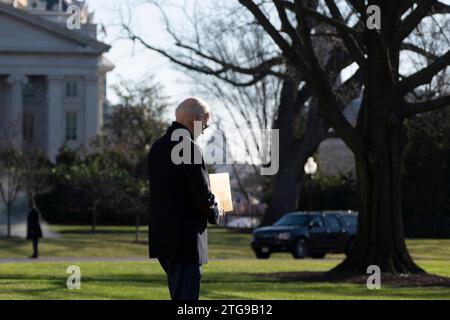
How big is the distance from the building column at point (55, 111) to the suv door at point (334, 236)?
2201 inches

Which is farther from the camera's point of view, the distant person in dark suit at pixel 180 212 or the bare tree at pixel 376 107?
the bare tree at pixel 376 107

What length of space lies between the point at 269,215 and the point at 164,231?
4954 centimetres

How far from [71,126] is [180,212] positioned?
91.3 meters

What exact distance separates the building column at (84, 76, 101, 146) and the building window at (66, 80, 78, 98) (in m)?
1.12

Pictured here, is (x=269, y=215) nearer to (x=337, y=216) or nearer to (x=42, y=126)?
(x=337, y=216)

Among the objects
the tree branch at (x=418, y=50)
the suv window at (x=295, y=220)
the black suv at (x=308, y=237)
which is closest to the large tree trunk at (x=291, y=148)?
the suv window at (x=295, y=220)

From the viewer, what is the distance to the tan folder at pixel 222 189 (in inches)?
400

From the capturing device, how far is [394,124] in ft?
80.2

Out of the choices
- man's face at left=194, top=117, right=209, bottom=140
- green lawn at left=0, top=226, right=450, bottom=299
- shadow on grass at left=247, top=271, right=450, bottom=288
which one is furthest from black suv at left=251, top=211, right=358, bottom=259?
man's face at left=194, top=117, right=209, bottom=140

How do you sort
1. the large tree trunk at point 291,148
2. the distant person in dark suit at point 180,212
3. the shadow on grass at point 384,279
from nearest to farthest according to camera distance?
the distant person in dark suit at point 180,212
the shadow on grass at point 384,279
the large tree trunk at point 291,148

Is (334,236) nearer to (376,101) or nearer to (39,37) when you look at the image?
(376,101)

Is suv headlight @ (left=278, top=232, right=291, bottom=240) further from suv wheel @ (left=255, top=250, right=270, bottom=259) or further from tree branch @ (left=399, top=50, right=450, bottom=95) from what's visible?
tree branch @ (left=399, top=50, right=450, bottom=95)

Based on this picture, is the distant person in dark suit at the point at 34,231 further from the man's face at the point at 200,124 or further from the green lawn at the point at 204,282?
the man's face at the point at 200,124

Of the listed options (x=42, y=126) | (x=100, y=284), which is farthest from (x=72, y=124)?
(x=100, y=284)
